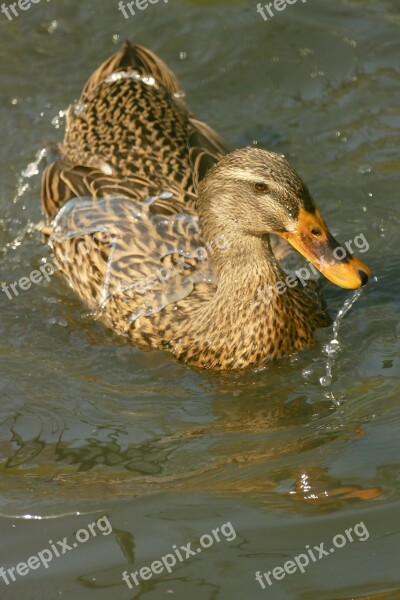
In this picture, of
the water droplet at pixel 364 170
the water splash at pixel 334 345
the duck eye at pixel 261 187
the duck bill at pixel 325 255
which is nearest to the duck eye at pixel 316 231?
the duck bill at pixel 325 255

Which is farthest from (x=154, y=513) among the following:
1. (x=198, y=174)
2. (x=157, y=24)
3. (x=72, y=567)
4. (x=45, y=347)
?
(x=157, y=24)

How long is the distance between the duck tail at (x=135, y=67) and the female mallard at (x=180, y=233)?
0.88 feet

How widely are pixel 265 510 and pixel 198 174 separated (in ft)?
9.97

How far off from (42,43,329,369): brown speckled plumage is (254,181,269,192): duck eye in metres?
0.03

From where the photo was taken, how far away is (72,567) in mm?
Answer: 4980

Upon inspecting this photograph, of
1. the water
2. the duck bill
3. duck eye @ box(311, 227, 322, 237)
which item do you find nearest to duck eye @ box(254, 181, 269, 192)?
the duck bill

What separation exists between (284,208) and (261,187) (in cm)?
18

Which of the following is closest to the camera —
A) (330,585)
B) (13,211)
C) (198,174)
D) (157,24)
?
(330,585)

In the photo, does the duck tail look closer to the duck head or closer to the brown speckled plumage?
the brown speckled plumage

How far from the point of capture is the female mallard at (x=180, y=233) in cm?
636

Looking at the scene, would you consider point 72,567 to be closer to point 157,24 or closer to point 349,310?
point 349,310

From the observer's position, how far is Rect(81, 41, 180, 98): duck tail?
872 centimetres

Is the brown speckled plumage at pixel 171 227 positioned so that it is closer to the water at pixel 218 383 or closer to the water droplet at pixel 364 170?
the water at pixel 218 383

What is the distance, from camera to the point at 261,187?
20.7ft
